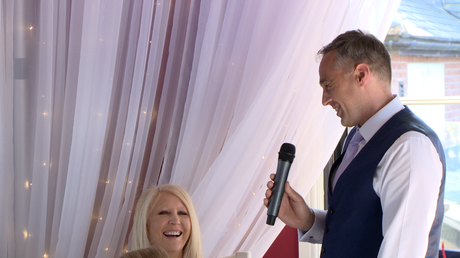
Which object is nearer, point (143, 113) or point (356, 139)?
point (356, 139)

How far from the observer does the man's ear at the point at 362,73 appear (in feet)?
4.51

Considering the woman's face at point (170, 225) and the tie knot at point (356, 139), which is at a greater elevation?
the tie knot at point (356, 139)

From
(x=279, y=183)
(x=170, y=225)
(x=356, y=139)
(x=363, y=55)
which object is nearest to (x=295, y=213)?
(x=279, y=183)

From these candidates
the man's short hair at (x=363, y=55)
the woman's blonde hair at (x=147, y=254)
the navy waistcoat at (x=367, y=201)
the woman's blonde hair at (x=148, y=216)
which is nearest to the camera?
the woman's blonde hair at (x=147, y=254)

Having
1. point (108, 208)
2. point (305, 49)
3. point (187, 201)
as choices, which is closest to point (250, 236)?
point (187, 201)

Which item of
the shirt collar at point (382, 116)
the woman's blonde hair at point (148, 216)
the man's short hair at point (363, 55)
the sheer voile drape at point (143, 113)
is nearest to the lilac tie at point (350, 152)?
the shirt collar at point (382, 116)

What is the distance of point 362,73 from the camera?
1.38m

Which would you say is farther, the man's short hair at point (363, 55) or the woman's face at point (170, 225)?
the woman's face at point (170, 225)

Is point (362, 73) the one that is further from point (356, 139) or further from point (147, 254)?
point (147, 254)

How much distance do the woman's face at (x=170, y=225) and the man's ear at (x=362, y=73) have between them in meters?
0.88

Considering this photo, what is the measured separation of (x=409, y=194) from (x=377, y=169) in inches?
5.2

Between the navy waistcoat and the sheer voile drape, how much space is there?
0.54 m

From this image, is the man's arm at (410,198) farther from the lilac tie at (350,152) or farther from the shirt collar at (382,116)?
the lilac tie at (350,152)

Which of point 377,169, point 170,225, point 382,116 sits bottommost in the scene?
point 170,225
